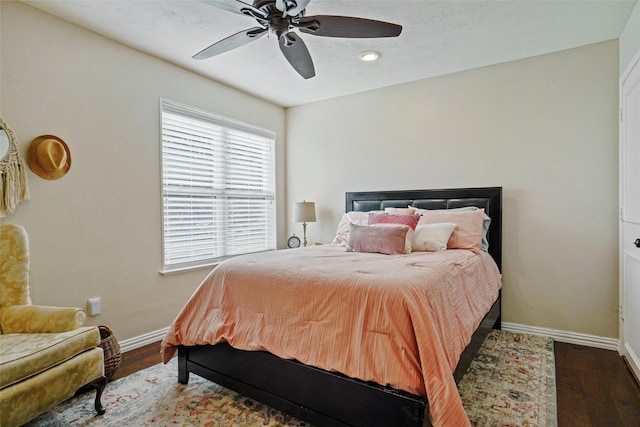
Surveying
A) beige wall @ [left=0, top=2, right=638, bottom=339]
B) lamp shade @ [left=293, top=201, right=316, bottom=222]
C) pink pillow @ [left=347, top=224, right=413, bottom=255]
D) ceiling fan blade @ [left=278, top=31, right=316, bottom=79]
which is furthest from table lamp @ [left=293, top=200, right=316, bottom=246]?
ceiling fan blade @ [left=278, top=31, right=316, bottom=79]

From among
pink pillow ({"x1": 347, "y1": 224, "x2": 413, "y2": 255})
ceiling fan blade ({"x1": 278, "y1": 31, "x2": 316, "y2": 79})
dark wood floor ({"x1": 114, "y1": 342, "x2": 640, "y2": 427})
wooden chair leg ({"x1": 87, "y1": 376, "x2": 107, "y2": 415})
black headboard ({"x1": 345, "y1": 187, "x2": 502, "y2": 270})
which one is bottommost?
dark wood floor ({"x1": 114, "y1": 342, "x2": 640, "y2": 427})

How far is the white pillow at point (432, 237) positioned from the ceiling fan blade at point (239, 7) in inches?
78.1

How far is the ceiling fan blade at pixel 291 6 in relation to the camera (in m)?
1.72

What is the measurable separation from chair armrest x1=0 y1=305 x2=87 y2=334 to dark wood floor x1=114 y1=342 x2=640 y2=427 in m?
0.72

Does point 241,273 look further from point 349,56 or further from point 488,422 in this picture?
point 349,56

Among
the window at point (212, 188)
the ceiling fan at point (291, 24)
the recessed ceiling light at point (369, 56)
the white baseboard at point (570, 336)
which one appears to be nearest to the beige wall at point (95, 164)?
the window at point (212, 188)

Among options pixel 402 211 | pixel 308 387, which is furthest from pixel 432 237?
pixel 308 387

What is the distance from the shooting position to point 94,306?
2.65 m

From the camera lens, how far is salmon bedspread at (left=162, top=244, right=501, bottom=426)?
147 cm

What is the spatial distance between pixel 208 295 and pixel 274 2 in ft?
5.73

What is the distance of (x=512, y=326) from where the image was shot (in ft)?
10.6

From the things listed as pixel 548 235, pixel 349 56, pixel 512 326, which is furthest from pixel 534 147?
pixel 349 56

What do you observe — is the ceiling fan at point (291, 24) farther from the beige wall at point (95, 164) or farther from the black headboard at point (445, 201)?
the black headboard at point (445, 201)

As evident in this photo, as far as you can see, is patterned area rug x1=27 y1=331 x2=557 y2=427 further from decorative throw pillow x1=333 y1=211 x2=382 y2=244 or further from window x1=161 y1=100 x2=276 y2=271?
A: decorative throw pillow x1=333 y1=211 x2=382 y2=244
